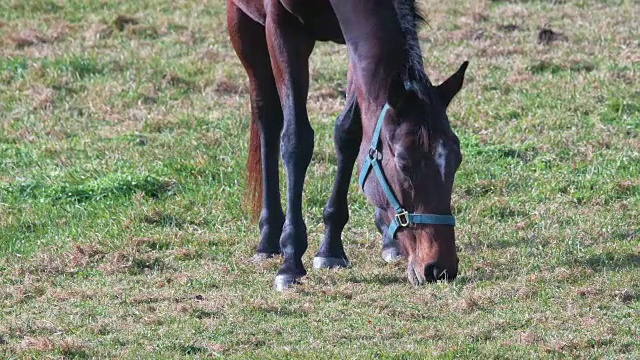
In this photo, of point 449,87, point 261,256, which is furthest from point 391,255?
point 449,87

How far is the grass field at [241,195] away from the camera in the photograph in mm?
4941

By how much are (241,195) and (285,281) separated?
1.80 metres

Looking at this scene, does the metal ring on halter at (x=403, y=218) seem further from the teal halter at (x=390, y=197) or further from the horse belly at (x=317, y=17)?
the horse belly at (x=317, y=17)

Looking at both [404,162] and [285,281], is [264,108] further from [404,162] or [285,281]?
[404,162]

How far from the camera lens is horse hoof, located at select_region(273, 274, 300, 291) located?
5676 millimetres

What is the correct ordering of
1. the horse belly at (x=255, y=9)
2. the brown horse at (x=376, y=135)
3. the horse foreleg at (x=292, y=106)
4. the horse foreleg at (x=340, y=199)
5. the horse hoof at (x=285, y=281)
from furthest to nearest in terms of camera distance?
the horse belly at (x=255, y=9) → the horse foreleg at (x=340, y=199) → the horse foreleg at (x=292, y=106) → the horse hoof at (x=285, y=281) → the brown horse at (x=376, y=135)

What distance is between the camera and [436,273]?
5.02m

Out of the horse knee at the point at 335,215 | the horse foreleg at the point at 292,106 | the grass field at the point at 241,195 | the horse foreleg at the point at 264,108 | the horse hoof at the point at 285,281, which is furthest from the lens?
the horse foreleg at the point at 264,108

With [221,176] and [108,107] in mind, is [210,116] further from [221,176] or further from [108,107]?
[221,176]

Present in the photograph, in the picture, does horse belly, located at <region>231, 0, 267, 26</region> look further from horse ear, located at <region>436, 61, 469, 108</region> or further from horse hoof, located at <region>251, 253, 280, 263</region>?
horse ear, located at <region>436, 61, 469, 108</region>

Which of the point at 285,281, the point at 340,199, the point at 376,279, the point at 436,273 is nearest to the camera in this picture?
the point at 436,273

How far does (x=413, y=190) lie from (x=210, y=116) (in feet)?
14.0

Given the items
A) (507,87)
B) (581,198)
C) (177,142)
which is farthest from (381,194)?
(507,87)

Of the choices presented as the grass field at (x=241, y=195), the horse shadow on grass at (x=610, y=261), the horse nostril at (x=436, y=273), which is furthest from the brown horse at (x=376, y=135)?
the horse shadow on grass at (x=610, y=261)
